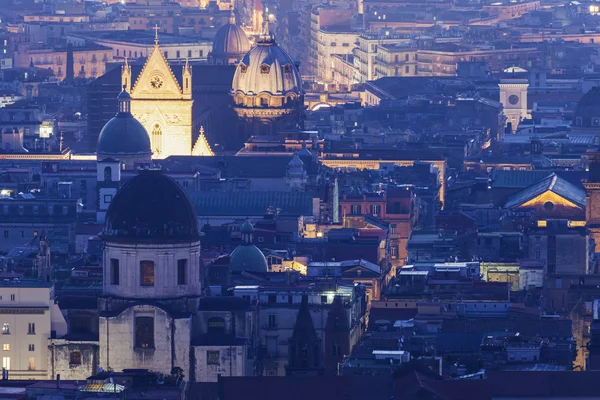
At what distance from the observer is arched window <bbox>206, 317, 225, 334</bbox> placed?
524 ft

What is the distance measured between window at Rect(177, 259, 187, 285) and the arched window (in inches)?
87.3

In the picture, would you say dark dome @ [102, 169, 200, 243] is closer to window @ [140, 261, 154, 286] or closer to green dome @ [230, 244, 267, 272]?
window @ [140, 261, 154, 286]

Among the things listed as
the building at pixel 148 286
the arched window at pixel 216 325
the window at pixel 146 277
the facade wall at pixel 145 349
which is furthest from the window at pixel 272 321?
the window at pixel 146 277

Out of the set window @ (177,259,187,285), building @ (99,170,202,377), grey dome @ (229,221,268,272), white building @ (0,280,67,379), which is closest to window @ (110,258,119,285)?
building @ (99,170,202,377)

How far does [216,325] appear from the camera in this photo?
524ft

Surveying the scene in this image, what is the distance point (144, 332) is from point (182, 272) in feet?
9.34

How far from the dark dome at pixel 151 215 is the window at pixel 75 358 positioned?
15.2 ft

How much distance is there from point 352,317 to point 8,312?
56.8 feet

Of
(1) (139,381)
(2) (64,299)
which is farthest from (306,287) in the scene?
(1) (139,381)

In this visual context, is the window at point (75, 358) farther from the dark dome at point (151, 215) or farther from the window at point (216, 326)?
the window at point (216, 326)

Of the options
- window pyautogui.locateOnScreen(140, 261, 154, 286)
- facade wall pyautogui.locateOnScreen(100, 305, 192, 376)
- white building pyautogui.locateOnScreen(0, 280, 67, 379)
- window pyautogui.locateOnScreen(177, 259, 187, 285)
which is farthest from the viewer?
white building pyautogui.locateOnScreen(0, 280, 67, 379)

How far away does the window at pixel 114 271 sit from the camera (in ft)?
518

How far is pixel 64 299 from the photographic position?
163 metres

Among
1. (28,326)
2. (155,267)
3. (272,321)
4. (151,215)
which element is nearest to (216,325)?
(155,267)
